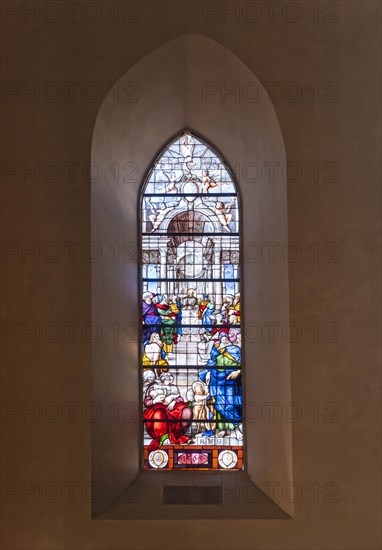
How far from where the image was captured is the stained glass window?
204 inches

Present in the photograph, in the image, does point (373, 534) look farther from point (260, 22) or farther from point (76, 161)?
point (260, 22)

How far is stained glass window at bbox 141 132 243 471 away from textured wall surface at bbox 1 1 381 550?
0.89 metres

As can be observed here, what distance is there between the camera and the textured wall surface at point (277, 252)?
419 centimetres

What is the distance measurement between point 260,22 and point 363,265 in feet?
6.61

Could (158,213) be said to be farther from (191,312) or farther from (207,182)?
(191,312)

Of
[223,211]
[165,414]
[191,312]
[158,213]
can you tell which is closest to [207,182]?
[223,211]

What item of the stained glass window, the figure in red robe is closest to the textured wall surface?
the stained glass window

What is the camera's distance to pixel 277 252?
14.8 feet

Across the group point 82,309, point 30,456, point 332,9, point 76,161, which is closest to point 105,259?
point 82,309

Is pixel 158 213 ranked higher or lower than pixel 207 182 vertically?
lower

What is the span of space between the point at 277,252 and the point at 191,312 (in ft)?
3.91

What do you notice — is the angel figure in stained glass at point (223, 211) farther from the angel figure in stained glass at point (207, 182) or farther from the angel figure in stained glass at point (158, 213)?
the angel figure in stained glass at point (158, 213)

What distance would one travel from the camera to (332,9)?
4.38 metres

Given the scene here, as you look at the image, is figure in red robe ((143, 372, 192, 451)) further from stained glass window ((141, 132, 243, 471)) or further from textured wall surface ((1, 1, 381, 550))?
textured wall surface ((1, 1, 381, 550))
